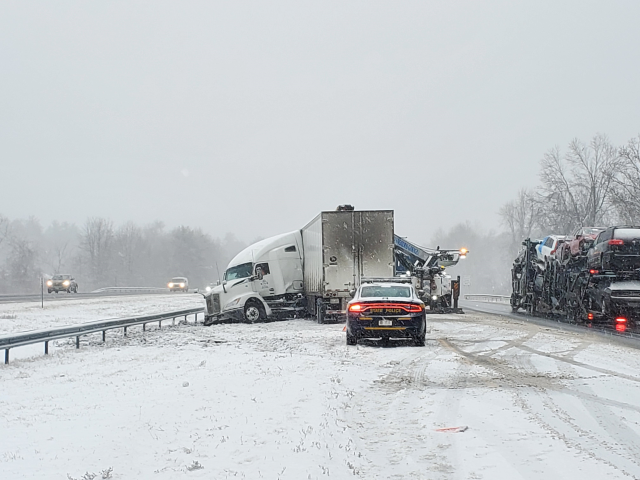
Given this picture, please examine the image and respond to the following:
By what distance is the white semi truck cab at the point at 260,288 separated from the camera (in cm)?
Result: 2553

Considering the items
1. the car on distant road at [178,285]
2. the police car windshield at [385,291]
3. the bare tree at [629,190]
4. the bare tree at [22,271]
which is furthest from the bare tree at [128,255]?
the police car windshield at [385,291]

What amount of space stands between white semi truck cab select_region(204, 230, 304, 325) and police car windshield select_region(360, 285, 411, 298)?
32.8 ft

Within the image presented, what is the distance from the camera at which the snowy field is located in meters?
5.75

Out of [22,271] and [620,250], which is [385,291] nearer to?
[620,250]

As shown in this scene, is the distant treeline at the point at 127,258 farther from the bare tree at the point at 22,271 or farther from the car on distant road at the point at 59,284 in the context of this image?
the car on distant road at the point at 59,284

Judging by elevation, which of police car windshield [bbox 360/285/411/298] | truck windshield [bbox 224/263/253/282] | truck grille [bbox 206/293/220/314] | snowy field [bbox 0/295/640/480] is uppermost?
truck windshield [bbox 224/263/253/282]

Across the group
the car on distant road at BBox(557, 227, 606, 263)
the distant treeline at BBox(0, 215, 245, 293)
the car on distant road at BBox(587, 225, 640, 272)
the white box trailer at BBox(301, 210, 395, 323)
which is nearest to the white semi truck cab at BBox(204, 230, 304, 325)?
the white box trailer at BBox(301, 210, 395, 323)

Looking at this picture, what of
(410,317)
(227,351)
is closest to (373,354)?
(410,317)

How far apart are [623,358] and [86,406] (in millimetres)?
9719

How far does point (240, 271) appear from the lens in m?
26.0

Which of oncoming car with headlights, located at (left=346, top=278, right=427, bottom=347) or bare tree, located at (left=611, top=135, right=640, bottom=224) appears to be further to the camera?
bare tree, located at (left=611, top=135, right=640, bottom=224)

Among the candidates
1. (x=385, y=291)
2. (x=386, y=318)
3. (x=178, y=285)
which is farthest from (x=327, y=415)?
(x=178, y=285)

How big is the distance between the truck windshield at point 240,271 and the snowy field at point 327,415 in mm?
11444

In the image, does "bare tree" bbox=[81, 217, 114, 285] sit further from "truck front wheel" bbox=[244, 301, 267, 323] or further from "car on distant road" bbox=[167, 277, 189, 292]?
"truck front wheel" bbox=[244, 301, 267, 323]
